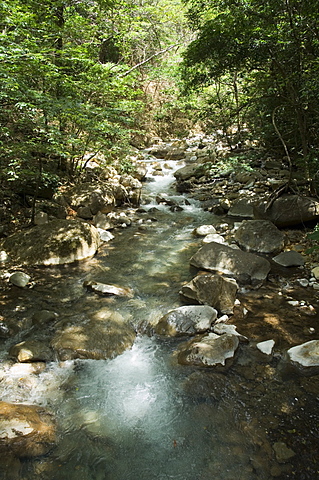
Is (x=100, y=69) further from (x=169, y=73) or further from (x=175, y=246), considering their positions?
(x=175, y=246)

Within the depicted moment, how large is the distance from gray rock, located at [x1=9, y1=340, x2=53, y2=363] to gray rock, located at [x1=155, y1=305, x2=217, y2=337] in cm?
140

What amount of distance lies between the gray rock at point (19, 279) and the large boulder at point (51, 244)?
63 cm

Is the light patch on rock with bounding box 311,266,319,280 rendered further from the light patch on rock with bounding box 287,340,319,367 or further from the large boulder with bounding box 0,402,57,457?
the large boulder with bounding box 0,402,57,457

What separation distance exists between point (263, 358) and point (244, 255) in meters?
2.33

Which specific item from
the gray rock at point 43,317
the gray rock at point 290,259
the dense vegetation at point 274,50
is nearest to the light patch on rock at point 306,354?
the gray rock at point 290,259

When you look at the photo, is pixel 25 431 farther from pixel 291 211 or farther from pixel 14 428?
pixel 291 211

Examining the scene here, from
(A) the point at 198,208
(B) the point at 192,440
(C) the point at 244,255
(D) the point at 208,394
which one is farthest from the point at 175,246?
(B) the point at 192,440

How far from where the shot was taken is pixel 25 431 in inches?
90.5

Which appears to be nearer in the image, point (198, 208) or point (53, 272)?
point (53, 272)

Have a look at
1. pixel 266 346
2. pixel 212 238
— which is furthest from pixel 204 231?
pixel 266 346

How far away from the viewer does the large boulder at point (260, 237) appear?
6062 millimetres

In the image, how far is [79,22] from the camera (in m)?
7.45

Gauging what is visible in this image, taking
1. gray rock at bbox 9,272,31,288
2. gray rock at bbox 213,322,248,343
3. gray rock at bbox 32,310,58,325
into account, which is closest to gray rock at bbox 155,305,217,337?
gray rock at bbox 213,322,248,343

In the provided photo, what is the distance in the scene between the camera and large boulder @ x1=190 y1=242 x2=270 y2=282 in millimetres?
4957
